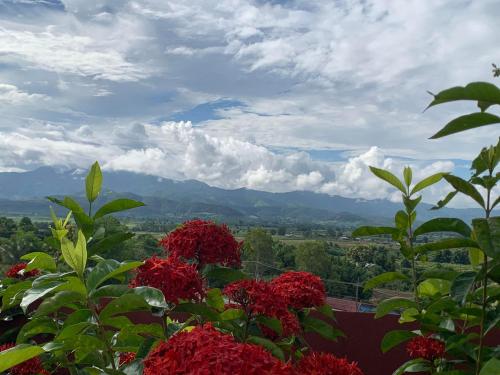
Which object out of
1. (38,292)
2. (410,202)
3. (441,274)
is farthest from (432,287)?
(38,292)

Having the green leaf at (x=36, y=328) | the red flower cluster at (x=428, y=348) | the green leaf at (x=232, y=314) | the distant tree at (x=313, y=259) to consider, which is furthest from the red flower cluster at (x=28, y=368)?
the distant tree at (x=313, y=259)

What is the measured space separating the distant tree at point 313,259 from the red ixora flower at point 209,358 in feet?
152

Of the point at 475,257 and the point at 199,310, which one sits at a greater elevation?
the point at 475,257

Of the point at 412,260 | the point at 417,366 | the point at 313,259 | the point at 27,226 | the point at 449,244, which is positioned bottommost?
the point at 313,259

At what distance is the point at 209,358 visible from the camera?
1046 millimetres

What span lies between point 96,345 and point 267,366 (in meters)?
0.96

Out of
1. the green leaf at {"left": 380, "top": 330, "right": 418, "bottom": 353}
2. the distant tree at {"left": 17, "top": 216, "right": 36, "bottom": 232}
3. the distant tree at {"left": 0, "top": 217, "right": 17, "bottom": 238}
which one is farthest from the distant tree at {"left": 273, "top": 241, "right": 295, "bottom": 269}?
the green leaf at {"left": 380, "top": 330, "right": 418, "bottom": 353}

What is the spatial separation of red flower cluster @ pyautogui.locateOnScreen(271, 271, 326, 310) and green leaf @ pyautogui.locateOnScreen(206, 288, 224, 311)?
41 centimetres

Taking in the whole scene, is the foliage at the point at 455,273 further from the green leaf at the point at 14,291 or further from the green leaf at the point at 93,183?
the green leaf at the point at 14,291

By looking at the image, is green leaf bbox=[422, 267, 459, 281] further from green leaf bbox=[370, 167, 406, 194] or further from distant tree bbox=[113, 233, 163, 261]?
distant tree bbox=[113, 233, 163, 261]

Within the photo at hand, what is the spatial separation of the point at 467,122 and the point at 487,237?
44cm

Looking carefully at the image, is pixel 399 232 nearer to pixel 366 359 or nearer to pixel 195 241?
pixel 195 241

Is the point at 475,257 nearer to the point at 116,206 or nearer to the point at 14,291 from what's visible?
the point at 116,206

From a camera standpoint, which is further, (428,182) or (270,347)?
(428,182)
